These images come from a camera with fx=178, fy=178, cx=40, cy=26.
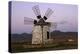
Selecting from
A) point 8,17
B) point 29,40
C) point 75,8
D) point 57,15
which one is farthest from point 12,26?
point 75,8

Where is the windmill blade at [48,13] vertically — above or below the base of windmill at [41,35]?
above

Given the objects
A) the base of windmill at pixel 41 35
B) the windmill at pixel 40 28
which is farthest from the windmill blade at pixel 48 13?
the base of windmill at pixel 41 35

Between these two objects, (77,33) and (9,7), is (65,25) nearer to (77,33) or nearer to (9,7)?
(77,33)

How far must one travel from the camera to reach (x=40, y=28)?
6.58 ft

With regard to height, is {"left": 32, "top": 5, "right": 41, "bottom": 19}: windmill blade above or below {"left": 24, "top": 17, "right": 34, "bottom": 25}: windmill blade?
above

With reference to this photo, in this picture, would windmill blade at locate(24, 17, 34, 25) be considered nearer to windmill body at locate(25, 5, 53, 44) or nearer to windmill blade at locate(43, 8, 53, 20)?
windmill body at locate(25, 5, 53, 44)

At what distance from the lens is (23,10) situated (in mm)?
1939

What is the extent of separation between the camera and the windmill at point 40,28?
1.98 m

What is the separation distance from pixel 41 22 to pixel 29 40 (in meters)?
0.24

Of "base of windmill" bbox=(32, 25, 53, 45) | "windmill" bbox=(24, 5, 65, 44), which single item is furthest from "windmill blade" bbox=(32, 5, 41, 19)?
"base of windmill" bbox=(32, 25, 53, 45)

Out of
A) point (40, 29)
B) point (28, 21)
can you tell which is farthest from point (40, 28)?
point (28, 21)

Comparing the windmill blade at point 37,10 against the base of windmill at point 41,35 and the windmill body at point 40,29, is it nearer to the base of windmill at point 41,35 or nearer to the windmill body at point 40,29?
the windmill body at point 40,29

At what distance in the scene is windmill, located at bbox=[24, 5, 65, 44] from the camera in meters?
1.98

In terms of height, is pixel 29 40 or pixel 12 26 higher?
pixel 12 26
